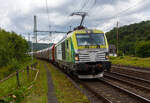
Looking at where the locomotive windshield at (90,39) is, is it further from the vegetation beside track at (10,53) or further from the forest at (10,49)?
the forest at (10,49)

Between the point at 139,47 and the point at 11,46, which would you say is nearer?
the point at 11,46

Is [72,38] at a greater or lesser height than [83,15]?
lesser

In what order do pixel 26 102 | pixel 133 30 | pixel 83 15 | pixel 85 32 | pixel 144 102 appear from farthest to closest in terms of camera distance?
1. pixel 133 30
2. pixel 83 15
3. pixel 85 32
4. pixel 26 102
5. pixel 144 102

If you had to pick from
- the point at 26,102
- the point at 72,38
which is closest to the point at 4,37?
the point at 72,38


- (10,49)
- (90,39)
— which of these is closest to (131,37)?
(10,49)

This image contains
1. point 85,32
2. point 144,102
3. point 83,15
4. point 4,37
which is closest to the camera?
point 144,102

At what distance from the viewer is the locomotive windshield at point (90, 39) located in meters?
10.1

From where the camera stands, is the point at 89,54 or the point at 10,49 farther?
the point at 10,49

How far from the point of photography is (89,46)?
32.5 feet

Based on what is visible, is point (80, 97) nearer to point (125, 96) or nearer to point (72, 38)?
point (125, 96)

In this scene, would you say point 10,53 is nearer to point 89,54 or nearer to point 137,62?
point 137,62

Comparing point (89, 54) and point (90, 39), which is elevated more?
point (90, 39)

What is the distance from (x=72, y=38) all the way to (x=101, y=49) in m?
2.01

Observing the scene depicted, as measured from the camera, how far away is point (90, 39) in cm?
1032
